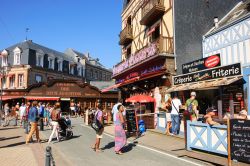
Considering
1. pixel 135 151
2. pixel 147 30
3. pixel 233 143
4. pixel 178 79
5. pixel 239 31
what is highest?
pixel 147 30

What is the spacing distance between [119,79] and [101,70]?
1223 inches

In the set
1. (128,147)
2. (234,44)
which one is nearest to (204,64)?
(234,44)

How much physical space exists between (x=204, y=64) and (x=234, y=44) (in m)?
1.72

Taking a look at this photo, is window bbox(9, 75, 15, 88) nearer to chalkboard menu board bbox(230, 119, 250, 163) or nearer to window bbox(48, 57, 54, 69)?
window bbox(48, 57, 54, 69)

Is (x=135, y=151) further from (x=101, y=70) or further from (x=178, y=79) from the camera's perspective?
(x=101, y=70)

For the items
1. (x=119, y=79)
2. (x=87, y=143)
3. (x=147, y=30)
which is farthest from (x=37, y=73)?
(x=87, y=143)

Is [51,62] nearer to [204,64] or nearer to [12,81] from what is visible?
[12,81]

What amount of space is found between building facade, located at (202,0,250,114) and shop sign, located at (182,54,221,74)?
1.53 feet

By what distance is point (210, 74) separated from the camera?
13453 millimetres

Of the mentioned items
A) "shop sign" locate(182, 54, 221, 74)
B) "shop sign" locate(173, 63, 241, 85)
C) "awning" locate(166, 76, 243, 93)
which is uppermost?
"shop sign" locate(182, 54, 221, 74)

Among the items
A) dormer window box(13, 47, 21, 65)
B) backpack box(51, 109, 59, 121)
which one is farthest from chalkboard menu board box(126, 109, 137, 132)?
dormer window box(13, 47, 21, 65)

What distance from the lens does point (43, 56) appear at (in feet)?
133

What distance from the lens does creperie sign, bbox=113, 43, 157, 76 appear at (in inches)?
690

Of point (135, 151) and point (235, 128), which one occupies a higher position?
point (235, 128)
